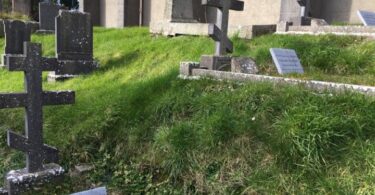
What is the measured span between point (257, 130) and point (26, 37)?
5.49m

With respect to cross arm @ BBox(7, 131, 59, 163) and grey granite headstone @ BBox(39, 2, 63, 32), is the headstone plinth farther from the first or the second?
grey granite headstone @ BBox(39, 2, 63, 32)

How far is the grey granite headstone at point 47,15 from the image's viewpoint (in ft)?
35.5

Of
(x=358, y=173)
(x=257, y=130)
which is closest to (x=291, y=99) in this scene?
(x=257, y=130)

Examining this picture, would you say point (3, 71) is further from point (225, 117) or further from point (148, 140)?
point (225, 117)

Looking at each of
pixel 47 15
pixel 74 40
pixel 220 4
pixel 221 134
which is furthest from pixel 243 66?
pixel 47 15

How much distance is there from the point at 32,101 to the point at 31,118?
160 millimetres

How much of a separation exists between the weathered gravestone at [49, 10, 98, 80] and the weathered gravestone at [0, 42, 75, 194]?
3087 millimetres

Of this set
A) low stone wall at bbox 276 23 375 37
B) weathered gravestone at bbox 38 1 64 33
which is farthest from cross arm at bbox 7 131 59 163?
weathered gravestone at bbox 38 1 64 33

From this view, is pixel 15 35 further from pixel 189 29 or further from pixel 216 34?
pixel 216 34

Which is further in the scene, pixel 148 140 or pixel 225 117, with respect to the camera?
pixel 148 140

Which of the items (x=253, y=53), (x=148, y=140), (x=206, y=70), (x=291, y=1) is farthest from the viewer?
(x=291, y=1)

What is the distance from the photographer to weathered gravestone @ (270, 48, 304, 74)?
479 cm

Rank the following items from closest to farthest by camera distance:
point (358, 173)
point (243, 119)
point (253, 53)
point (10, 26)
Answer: point (358, 173), point (243, 119), point (253, 53), point (10, 26)

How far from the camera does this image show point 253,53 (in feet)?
18.6
